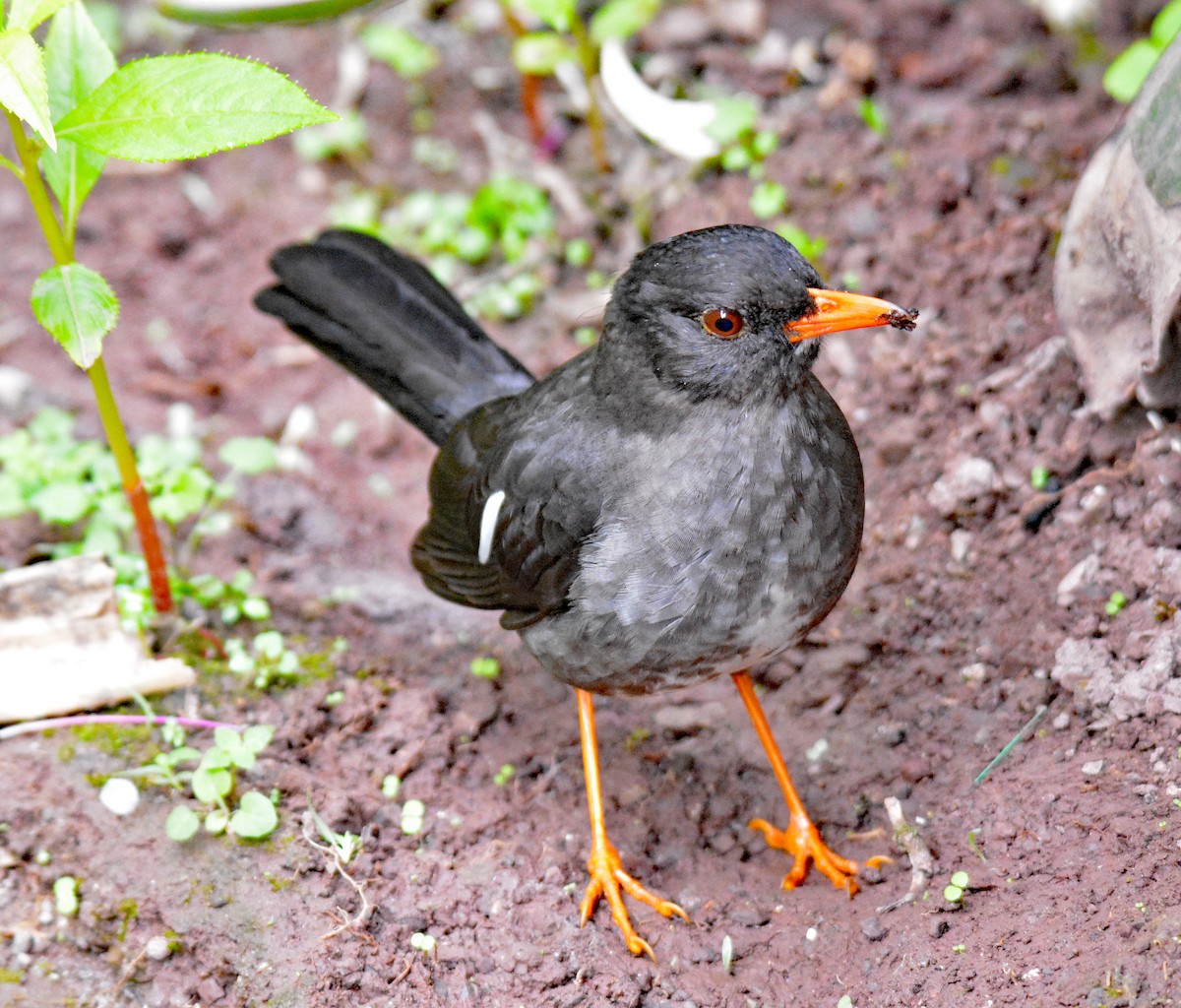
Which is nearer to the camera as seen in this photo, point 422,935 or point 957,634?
point 422,935

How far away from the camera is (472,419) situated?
14.6 ft

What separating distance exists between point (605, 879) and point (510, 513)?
3.76ft

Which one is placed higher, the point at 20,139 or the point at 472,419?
the point at 20,139

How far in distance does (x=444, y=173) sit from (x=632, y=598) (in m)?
3.87

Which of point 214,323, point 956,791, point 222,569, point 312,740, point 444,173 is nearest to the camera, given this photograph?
point 956,791

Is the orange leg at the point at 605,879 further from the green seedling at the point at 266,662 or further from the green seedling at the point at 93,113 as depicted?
the green seedling at the point at 93,113

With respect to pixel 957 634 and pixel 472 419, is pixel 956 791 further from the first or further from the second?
pixel 472 419

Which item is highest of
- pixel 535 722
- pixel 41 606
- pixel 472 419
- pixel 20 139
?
pixel 20 139

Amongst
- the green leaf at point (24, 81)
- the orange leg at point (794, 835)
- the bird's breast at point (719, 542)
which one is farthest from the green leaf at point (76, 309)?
the orange leg at point (794, 835)

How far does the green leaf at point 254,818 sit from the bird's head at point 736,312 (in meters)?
1.71

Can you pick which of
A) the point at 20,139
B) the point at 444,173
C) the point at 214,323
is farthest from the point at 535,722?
the point at 444,173

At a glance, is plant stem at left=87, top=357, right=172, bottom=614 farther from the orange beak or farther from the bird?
the orange beak

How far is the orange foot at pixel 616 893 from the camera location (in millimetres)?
3625

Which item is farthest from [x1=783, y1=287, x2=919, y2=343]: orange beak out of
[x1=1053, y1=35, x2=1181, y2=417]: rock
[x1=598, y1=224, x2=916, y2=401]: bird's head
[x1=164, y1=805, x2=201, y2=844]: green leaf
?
[x1=164, y1=805, x2=201, y2=844]: green leaf
